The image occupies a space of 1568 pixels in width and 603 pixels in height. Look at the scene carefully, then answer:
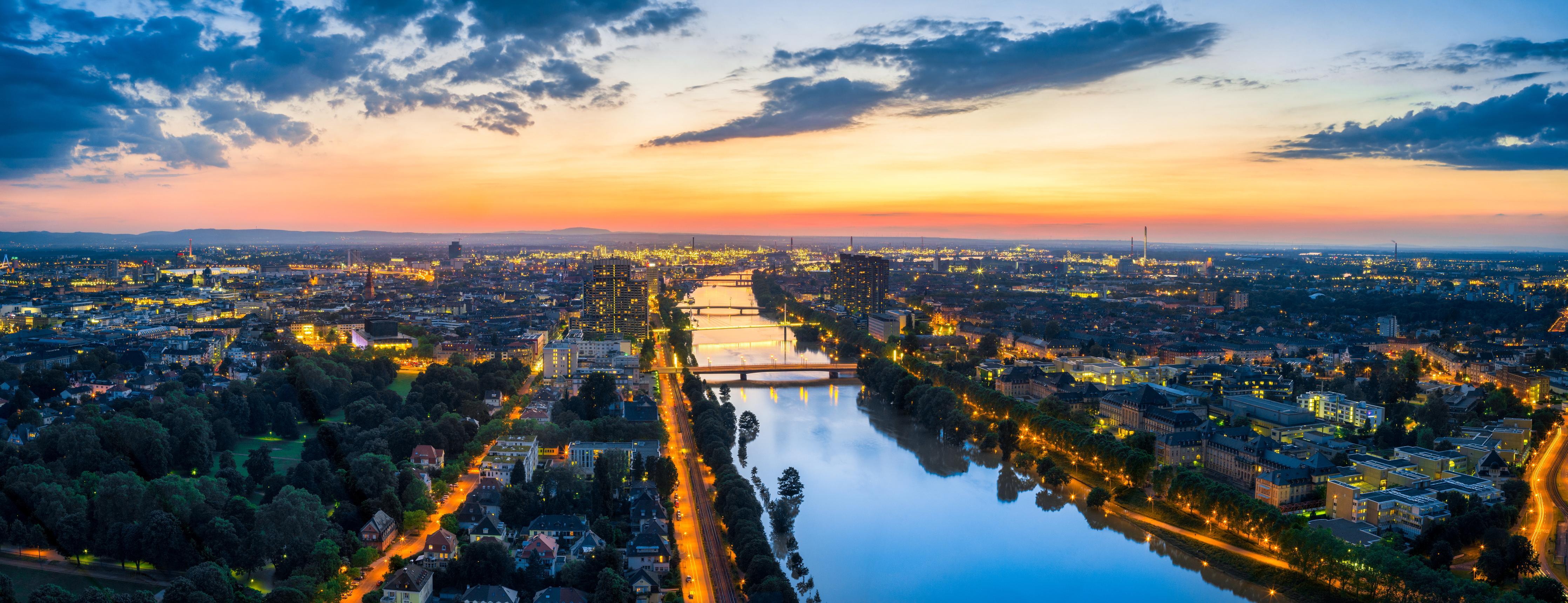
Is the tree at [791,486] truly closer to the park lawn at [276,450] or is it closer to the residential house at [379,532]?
the residential house at [379,532]

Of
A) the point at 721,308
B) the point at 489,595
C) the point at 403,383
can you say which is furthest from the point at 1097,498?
the point at 721,308

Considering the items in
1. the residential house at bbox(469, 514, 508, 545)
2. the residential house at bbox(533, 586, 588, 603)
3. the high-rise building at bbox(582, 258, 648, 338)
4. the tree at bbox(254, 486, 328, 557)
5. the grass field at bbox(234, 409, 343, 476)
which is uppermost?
the high-rise building at bbox(582, 258, 648, 338)

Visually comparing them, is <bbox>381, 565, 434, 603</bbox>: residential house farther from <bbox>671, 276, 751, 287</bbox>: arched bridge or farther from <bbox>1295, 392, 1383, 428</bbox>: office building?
<bbox>671, 276, 751, 287</bbox>: arched bridge

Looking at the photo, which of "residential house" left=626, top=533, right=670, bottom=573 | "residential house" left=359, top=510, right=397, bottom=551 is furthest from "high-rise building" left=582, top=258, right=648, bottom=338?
"residential house" left=626, top=533, right=670, bottom=573

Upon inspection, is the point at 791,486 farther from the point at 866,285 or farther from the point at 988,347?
the point at 866,285

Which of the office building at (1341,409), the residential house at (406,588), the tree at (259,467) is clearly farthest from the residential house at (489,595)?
the office building at (1341,409)

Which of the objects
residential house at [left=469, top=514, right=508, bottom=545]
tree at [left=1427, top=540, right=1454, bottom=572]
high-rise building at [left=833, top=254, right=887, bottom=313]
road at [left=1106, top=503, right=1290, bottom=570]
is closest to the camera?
tree at [left=1427, top=540, right=1454, bottom=572]
